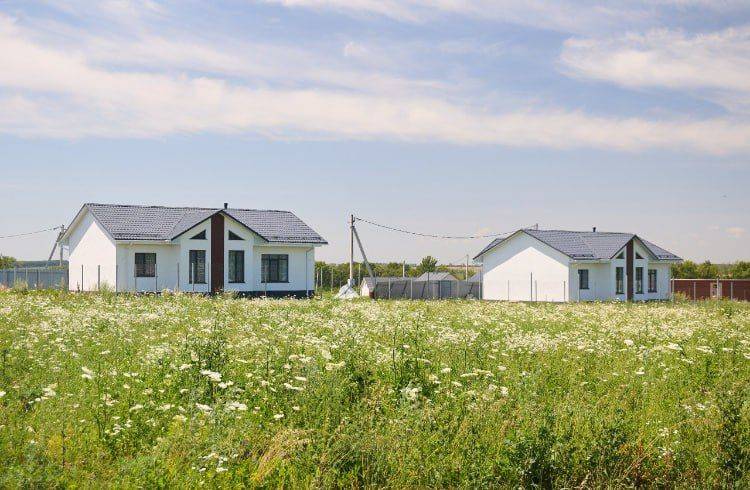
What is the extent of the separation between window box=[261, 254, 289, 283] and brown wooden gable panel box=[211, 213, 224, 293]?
110 inches

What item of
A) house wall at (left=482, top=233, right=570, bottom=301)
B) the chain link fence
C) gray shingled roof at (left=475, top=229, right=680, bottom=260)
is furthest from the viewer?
the chain link fence

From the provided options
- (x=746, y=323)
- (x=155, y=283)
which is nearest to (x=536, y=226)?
(x=155, y=283)

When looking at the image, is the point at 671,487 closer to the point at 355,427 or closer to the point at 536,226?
the point at 355,427

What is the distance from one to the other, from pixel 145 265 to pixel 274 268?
6930 millimetres

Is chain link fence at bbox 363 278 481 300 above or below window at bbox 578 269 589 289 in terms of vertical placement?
below

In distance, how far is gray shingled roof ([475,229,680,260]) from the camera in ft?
143

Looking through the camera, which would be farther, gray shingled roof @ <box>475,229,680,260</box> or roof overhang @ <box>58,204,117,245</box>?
gray shingled roof @ <box>475,229,680,260</box>

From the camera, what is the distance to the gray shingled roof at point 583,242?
143ft

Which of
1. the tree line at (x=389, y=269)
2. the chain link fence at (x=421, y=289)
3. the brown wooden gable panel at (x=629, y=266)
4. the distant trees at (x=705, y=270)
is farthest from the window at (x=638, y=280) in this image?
the distant trees at (x=705, y=270)

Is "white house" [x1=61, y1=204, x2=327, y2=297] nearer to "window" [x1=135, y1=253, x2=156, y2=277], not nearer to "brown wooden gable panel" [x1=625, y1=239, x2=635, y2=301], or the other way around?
"window" [x1=135, y1=253, x2=156, y2=277]

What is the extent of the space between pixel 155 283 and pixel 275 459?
3087 centimetres

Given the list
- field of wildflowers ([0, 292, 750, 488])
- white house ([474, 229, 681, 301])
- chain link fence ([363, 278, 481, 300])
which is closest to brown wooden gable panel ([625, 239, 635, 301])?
white house ([474, 229, 681, 301])

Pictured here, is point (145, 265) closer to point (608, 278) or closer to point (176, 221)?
point (176, 221)

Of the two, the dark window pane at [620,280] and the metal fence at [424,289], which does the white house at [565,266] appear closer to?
the dark window pane at [620,280]
